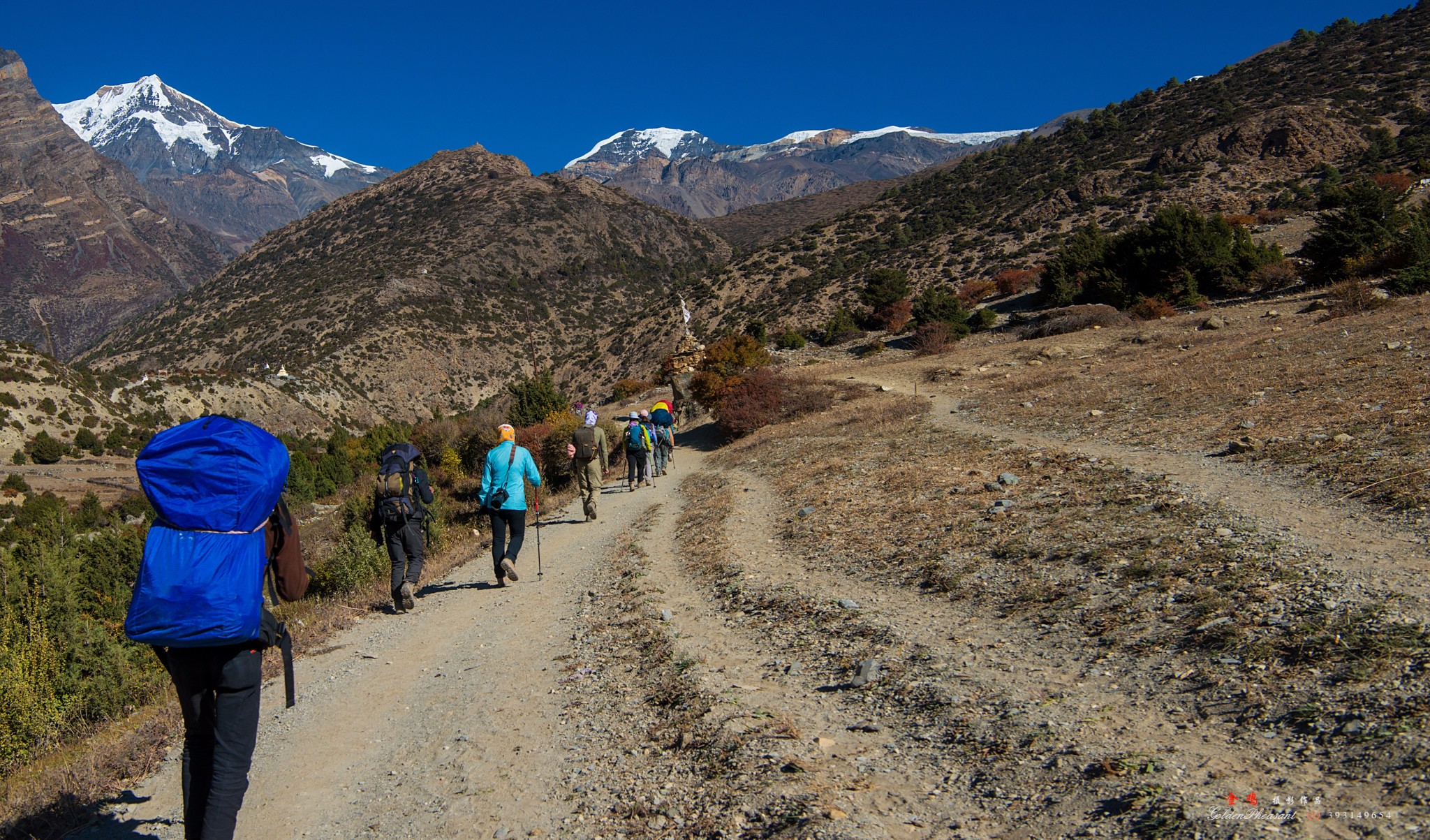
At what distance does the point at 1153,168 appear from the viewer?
173ft

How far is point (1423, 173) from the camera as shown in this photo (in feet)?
117

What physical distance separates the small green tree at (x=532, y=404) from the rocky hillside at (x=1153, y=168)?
945 inches

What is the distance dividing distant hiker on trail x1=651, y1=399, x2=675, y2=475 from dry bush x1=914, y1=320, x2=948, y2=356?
14.4 meters

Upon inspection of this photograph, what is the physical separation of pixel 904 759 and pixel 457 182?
413 ft

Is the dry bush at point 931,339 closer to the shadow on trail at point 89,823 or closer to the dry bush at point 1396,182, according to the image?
the dry bush at point 1396,182

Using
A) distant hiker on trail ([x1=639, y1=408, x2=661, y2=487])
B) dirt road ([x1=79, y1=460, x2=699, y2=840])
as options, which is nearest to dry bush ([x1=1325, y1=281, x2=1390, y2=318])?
distant hiker on trail ([x1=639, y1=408, x2=661, y2=487])

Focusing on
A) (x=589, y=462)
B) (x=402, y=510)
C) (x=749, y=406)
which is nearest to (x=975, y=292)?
(x=749, y=406)

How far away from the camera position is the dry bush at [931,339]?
97.6 ft

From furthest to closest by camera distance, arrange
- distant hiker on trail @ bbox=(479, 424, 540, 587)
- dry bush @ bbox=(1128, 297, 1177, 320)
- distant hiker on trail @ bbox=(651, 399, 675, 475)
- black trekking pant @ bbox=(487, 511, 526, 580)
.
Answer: dry bush @ bbox=(1128, 297, 1177, 320) → distant hiker on trail @ bbox=(651, 399, 675, 475) → black trekking pant @ bbox=(487, 511, 526, 580) → distant hiker on trail @ bbox=(479, 424, 540, 587)

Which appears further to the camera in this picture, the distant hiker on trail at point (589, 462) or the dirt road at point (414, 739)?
the distant hiker on trail at point (589, 462)

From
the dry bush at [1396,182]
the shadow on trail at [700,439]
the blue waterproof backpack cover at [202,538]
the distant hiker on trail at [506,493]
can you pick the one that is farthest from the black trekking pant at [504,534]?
the dry bush at [1396,182]

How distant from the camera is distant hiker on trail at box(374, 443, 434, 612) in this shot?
784 cm

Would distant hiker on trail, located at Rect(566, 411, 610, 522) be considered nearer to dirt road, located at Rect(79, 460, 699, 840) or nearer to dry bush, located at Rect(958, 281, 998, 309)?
dirt road, located at Rect(79, 460, 699, 840)

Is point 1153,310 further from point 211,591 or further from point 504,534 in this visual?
point 211,591
